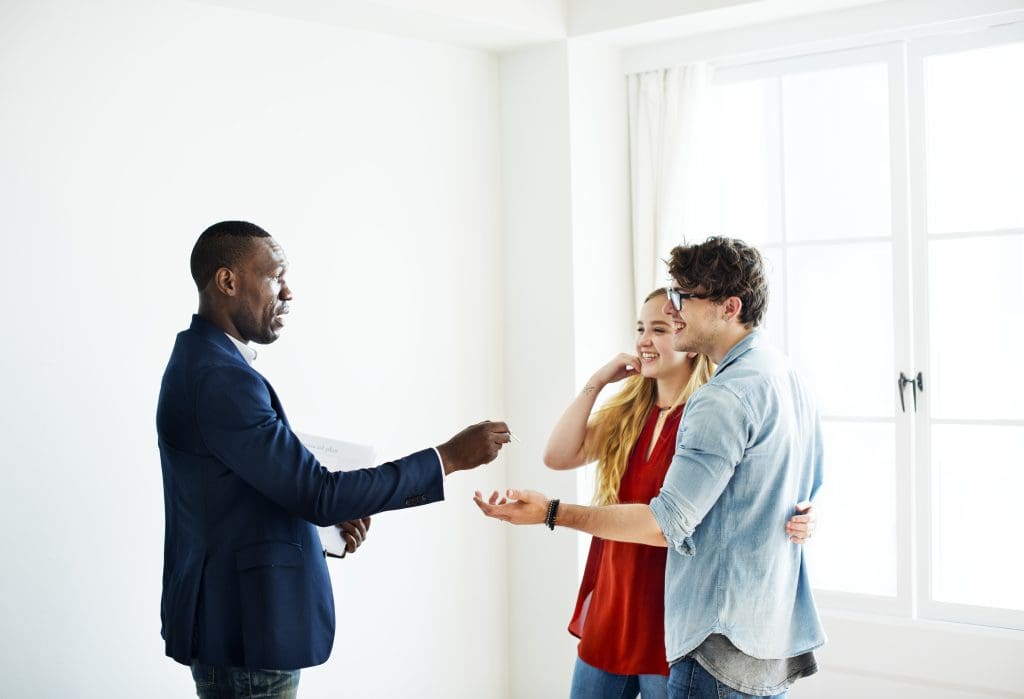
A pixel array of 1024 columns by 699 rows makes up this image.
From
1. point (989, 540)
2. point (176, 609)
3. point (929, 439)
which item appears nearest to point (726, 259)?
point (176, 609)

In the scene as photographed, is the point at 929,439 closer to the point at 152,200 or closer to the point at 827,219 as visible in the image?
the point at 827,219

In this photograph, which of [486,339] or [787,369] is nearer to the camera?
[787,369]

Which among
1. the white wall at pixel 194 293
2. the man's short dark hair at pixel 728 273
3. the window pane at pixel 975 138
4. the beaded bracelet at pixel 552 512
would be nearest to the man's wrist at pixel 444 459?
the beaded bracelet at pixel 552 512

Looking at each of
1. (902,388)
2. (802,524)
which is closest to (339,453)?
(802,524)

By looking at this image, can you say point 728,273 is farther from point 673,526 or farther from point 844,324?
point 844,324

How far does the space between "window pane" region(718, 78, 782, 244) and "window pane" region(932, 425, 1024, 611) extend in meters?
0.93

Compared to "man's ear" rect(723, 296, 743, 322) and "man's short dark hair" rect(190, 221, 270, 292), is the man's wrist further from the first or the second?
"man's ear" rect(723, 296, 743, 322)

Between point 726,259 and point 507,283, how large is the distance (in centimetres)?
162

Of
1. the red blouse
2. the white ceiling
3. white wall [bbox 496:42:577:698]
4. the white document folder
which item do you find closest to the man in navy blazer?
the white document folder

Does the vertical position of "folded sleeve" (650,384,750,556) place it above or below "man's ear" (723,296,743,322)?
below

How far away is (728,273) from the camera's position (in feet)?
6.68

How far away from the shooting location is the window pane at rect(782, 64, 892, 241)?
3.22 metres

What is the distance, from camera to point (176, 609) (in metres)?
1.86

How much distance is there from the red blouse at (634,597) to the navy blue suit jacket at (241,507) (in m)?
0.64
